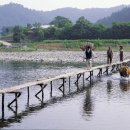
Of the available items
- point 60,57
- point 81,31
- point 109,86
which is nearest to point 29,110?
point 109,86

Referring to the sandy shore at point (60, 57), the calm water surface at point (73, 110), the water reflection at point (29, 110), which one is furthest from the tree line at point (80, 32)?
the water reflection at point (29, 110)

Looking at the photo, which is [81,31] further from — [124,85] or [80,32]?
[124,85]

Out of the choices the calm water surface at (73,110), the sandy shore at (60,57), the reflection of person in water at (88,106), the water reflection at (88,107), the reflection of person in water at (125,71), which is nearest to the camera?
the calm water surface at (73,110)

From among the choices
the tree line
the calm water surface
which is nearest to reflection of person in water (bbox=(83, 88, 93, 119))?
the calm water surface

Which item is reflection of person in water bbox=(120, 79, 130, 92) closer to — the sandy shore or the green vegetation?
the sandy shore

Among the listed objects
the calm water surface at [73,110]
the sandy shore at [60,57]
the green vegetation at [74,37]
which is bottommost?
the sandy shore at [60,57]

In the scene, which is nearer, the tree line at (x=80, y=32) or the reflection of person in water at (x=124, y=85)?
the reflection of person in water at (x=124, y=85)

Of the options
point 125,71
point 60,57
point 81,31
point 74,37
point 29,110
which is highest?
point 81,31

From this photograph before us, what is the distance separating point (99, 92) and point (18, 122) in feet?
33.6

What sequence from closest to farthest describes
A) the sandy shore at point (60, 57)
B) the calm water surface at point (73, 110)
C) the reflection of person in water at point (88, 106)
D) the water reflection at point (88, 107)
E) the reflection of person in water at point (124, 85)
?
the calm water surface at point (73, 110) → the water reflection at point (88, 107) → the reflection of person in water at point (88, 106) → the reflection of person in water at point (124, 85) → the sandy shore at point (60, 57)

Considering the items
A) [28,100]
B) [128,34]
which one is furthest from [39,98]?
[128,34]

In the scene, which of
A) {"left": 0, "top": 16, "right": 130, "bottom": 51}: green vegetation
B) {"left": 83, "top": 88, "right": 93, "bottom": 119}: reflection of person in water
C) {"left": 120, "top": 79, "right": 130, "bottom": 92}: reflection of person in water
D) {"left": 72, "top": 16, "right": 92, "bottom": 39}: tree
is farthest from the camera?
{"left": 72, "top": 16, "right": 92, "bottom": 39}: tree

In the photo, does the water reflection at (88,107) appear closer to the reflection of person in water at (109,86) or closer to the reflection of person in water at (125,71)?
the reflection of person in water at (109,86)

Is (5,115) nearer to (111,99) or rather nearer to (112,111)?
(112,111)
